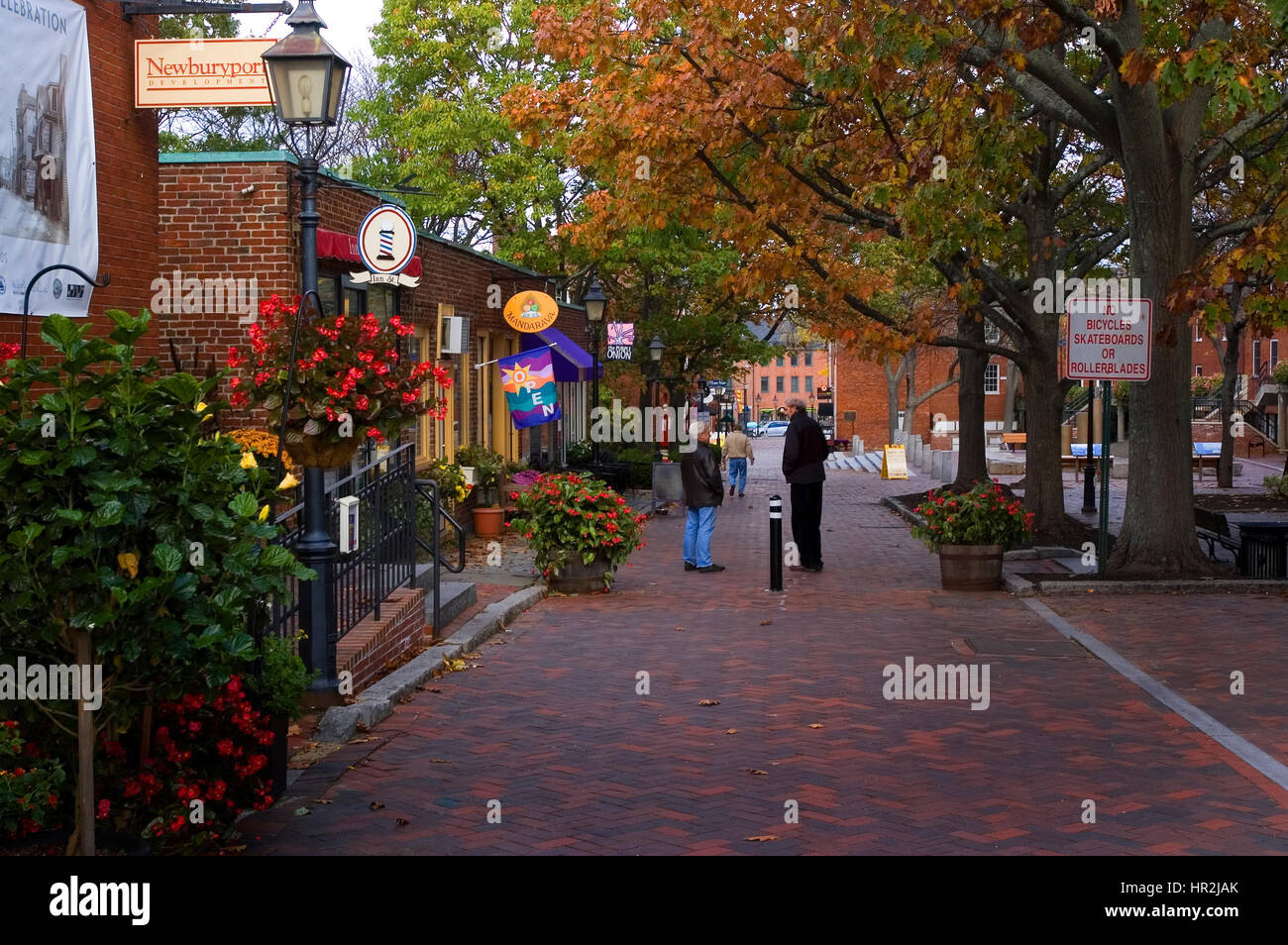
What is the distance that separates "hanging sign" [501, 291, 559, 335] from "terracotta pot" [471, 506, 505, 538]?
345 centimetres

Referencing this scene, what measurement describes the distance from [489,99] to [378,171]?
18.1ft

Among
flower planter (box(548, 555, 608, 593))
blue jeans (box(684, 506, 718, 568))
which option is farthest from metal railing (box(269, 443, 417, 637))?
blue jeans (box(684, 506, 718, 568))

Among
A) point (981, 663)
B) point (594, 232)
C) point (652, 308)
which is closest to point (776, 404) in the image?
point (652, 308)

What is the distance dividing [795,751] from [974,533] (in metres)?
8.01

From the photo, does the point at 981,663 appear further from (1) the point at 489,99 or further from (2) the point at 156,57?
(1) the point at 489,99

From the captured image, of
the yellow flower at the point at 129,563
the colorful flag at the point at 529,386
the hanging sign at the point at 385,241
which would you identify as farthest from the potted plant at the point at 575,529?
→ the yellow flower at the point at 129,563

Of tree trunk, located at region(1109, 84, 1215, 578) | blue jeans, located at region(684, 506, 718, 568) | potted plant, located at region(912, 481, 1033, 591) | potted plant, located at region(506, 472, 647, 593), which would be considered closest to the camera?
potted plant, located at region(506, 472, 647, 593)

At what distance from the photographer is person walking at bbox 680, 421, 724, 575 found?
16.5 m

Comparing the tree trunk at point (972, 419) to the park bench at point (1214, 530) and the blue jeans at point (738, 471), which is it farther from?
the park bench at point (1214, 530)

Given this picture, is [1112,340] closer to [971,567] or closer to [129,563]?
[971,567]

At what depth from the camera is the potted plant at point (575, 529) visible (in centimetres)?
1463

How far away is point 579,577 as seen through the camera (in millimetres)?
14883

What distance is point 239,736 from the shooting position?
236 inches

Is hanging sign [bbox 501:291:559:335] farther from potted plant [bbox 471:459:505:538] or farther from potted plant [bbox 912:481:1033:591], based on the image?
potted plant [bbox 912:481:1033:591]
